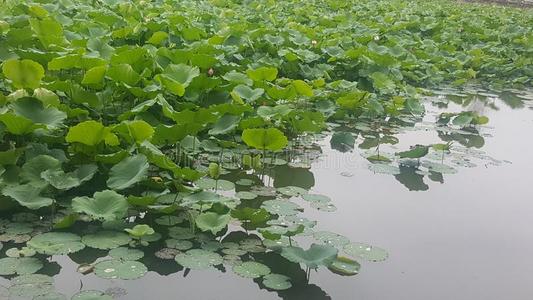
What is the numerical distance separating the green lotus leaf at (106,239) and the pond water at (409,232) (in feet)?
0.10

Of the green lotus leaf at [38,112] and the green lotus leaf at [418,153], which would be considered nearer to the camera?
the green lotus leaf at [38,112]

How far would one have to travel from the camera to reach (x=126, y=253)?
175cm

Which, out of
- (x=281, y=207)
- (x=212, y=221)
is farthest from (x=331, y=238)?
(x=212, y=221)

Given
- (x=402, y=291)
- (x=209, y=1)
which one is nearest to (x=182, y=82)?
(x=402, y=291)

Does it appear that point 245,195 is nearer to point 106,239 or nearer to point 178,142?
point 178,142

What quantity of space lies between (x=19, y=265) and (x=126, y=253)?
0.30 m

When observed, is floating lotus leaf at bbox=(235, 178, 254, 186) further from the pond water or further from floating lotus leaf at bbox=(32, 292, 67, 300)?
floating lotus leaf at bbox=(32, 292, 67, 300)

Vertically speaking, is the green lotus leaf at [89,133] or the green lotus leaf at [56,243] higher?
the green lotus leaf at [89,133]

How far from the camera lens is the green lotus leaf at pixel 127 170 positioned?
1.93m

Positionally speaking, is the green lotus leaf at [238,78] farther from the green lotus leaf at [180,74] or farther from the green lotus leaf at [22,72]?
the green lotus leaf at [22,72]

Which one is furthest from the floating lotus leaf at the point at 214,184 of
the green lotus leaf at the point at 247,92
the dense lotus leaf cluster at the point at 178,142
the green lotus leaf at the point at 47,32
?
the green lotus leaf at the point at 47,32

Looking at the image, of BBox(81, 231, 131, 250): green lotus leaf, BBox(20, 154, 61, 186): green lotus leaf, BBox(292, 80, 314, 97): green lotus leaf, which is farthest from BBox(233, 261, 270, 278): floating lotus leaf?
BBox(292, 80, 314, 97): green lotus leaf

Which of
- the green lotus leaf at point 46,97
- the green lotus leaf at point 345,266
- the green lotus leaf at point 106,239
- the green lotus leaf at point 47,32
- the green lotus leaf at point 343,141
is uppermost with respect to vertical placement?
the green lotus leaf at point 47,32

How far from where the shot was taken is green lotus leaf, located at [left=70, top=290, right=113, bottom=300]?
4.96ft
